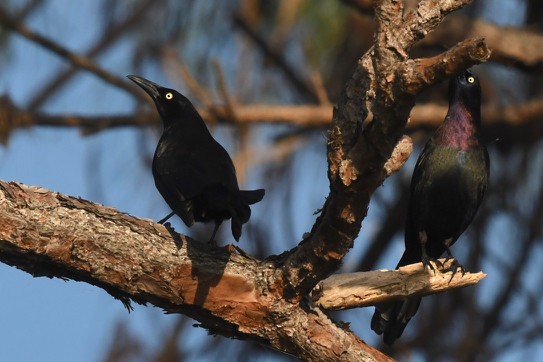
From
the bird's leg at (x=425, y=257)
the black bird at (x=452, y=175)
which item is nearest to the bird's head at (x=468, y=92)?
the black bird at (x=452, y=175)

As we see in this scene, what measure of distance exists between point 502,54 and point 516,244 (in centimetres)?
123

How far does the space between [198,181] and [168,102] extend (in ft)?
3.06

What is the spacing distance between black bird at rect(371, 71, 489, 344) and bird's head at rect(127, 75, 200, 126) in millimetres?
1040

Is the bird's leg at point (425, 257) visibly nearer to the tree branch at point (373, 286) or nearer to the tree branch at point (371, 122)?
the tree branch at point (373, 286)

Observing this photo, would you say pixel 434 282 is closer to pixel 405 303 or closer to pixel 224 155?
pixel 405 303

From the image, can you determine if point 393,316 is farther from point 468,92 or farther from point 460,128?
point 468,92

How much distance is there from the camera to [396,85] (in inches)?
116

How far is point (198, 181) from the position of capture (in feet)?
13.3

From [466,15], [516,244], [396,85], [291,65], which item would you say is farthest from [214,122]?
[396,85]

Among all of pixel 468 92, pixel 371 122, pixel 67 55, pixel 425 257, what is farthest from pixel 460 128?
pixel 67 55

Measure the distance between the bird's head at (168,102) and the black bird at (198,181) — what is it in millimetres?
140

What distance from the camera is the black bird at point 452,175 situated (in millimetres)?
4457

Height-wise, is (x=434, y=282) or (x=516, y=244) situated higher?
(x=516, y=244)

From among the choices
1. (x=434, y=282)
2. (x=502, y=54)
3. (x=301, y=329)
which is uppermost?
(x=502, y=54)
